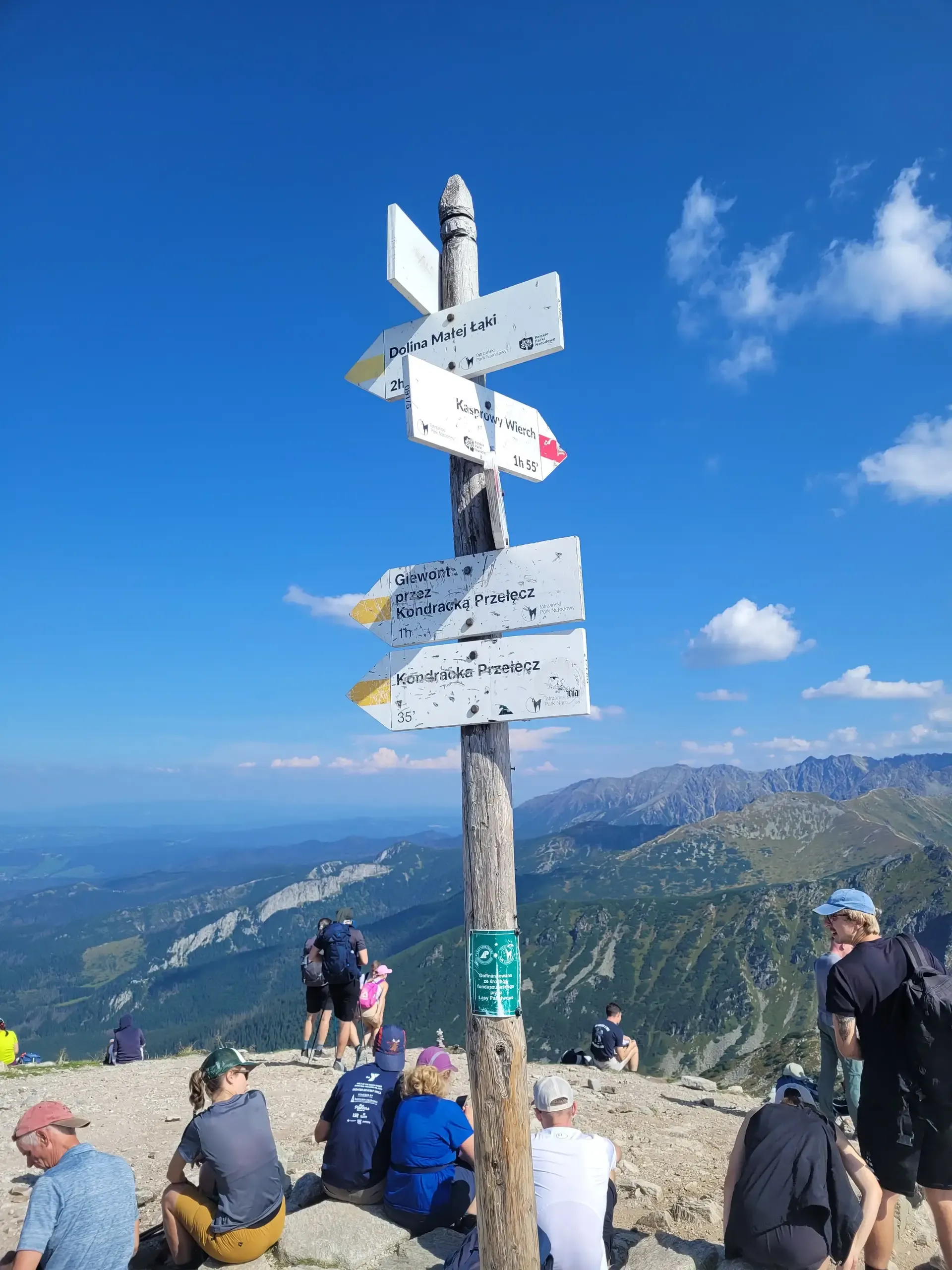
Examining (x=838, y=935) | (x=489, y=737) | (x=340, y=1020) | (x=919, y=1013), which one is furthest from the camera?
(x=340, y=1020)

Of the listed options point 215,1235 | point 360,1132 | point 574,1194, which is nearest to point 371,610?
point 574,1194

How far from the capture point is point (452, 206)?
5.98 m

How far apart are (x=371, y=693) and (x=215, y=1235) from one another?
4.80 meters

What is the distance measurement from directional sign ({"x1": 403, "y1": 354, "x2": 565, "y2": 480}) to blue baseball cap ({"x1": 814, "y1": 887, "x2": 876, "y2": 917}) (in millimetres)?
4285

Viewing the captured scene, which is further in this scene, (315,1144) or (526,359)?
(315,1144)

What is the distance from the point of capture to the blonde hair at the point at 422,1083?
7.33 meters

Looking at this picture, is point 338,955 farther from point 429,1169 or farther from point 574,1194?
point 574,1194

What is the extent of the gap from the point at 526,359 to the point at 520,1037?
174 inches

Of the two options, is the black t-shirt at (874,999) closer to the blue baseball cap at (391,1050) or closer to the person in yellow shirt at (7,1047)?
the blue baseball cap at (391,1050)

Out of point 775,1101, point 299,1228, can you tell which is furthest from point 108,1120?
point 775,1101

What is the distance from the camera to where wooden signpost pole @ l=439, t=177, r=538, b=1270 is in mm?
4652

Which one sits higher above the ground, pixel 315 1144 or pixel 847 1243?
pixel 847 1243

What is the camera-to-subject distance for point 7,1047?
17859 mm

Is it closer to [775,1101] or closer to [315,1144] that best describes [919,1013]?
[775,1101]
